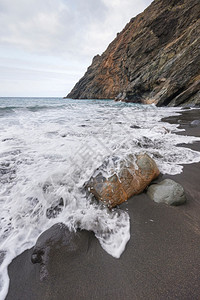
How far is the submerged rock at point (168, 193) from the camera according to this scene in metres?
1.73

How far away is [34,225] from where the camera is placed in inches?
61.8

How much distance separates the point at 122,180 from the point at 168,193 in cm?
64

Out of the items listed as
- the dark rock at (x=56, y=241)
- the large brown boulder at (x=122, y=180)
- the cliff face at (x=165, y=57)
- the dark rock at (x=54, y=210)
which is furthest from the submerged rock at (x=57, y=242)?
the cliff face at (x=165, y=57)

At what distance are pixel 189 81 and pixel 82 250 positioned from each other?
1837 centimetres

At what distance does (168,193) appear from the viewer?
5.92ft

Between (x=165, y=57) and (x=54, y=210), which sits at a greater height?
(x=165, y=57)

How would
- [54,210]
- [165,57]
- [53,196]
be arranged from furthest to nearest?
[165,57] → [53,196] → [54,210]

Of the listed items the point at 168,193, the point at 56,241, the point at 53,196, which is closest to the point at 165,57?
the point at 168,193

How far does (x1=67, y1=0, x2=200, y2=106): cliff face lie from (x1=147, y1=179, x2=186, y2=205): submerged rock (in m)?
14.2

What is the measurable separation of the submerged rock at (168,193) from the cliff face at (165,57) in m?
14.2

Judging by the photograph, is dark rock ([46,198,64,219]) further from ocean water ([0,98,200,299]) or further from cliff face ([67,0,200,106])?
cliff face ([67,0,200,106])

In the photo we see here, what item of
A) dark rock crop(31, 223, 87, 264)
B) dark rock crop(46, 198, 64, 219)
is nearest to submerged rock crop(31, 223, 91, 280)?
dark rock crop(31, 223, 87, 264)

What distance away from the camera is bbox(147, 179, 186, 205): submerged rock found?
173cm

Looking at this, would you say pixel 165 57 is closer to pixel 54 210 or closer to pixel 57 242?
pixel 54 210
